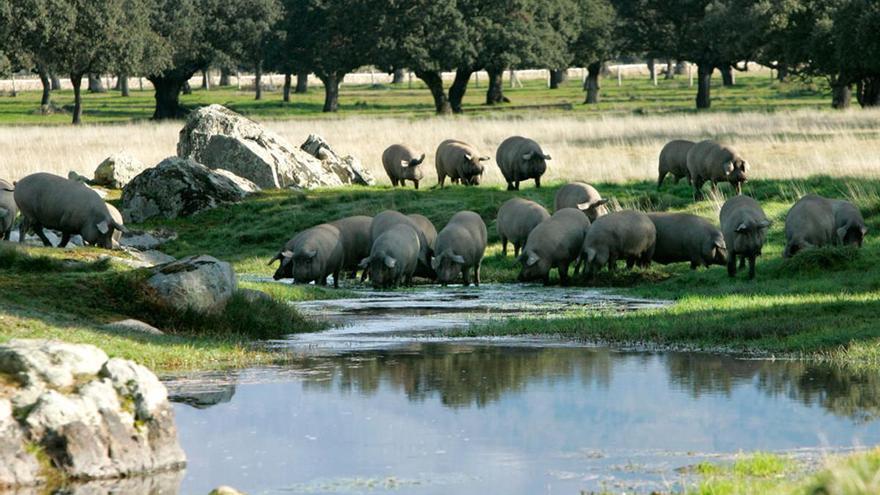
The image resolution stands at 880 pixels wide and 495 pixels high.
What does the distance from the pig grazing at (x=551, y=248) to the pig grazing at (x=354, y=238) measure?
2.83m

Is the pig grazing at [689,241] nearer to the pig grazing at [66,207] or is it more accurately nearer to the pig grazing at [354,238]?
the pig grazing at [354,238]

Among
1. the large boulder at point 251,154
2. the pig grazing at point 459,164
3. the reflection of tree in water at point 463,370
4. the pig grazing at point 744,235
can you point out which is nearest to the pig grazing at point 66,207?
the large boulder at point 251,154

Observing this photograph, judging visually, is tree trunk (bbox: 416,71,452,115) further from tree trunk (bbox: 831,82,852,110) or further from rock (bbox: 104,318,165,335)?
rock (bbox: 104,318,165,335)

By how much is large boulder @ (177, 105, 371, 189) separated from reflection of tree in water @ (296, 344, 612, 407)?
2079 centimetres

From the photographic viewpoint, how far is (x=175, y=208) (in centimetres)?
3478

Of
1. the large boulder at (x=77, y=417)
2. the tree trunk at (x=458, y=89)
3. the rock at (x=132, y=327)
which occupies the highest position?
the large boulder at (x=77, y=417)

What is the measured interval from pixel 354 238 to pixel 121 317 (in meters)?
9.64

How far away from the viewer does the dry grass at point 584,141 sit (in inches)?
1574

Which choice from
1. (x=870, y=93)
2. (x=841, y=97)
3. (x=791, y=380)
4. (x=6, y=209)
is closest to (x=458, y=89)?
(x=841, y=97)

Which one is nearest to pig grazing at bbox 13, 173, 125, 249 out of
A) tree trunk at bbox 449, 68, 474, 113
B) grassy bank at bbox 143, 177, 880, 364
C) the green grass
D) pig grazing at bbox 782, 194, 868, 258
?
grassy bank at bbox 143, 177, 880, 364

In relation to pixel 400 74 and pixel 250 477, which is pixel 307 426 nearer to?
pixel 250 477

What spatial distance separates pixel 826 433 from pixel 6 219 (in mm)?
20103

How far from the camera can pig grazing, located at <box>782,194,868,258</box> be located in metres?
25.4

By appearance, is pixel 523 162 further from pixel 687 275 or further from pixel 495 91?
pixel 495 91
